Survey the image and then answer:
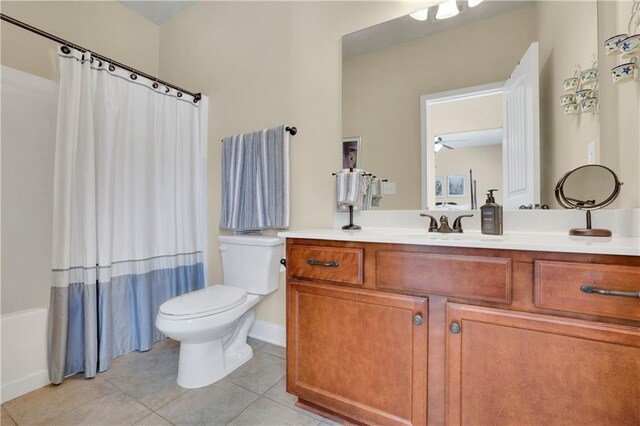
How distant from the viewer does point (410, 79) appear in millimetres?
1589

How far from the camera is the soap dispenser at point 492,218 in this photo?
3.94 ft

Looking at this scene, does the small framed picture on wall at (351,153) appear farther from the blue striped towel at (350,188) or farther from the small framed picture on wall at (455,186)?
the small framed picture on wall at (455,186)

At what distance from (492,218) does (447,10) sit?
3.58 feet

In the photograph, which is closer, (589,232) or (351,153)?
(589,232)

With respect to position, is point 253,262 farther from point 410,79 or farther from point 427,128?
point 410,79

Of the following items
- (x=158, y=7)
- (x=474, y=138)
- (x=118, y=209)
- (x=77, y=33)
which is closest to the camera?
(x=474, y=138)

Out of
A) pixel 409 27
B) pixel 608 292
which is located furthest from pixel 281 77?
pixel 608 292

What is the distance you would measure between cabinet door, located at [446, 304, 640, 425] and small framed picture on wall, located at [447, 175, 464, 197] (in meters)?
0.68

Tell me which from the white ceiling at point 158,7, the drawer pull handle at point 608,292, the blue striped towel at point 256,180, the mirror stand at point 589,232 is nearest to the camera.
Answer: the drawer pull handle at point 608,292

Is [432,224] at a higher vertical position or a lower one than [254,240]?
higher

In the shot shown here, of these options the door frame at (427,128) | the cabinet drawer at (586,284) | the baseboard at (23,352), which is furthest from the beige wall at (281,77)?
the cabinet drawer at (586,284)

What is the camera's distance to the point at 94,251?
A: 1.64 metres

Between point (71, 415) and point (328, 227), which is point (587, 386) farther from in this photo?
point (71, 415)

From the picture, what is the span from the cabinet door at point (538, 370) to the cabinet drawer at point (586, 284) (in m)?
0.04
